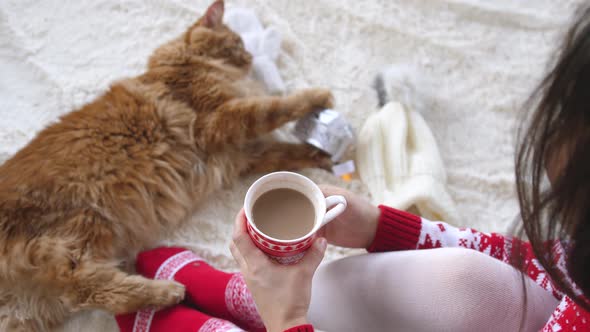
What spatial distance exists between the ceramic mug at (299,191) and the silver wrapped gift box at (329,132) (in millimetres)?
695

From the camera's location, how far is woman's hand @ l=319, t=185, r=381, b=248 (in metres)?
0.84

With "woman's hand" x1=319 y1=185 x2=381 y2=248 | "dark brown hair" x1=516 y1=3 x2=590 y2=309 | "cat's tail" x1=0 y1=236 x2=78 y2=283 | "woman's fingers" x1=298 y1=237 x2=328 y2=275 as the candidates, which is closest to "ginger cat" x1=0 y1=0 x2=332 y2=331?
"cat's tail" x1=0 y1=236 x2=78 y2=283

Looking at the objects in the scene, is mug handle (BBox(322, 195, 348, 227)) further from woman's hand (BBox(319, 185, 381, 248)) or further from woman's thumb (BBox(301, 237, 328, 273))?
woman's hand (BBox(319, 185, 381, 248))

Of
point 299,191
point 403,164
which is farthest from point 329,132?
point 299,191

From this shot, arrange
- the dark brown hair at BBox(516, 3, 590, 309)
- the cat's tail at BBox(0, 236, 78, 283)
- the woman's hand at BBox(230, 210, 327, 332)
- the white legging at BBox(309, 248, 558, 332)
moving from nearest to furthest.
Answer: the dark brown hair at BBox(516, 3, 590, 309)
the woman's hand at BBox(230, 210, 327, 332)
the white legging at BBox(309, 248, 558, 332)
the cat's tail at BBox(0, 236, 78, 283)

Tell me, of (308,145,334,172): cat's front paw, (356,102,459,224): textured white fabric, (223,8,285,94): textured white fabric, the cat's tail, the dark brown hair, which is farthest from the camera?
(223,8,285,94): textured white fabric

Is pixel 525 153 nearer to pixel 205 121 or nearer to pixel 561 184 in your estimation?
pixel 561 184

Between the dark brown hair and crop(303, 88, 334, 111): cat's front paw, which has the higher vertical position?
the dark brown hair

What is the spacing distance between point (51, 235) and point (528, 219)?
106cm

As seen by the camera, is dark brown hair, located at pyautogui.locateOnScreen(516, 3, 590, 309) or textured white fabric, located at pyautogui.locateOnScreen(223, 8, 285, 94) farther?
textured white fabric, located at pyautogui.locateOnScreen(223, 8, 285, 94)

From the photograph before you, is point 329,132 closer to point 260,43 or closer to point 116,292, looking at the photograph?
point 260,43

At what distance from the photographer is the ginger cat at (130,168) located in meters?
1.03

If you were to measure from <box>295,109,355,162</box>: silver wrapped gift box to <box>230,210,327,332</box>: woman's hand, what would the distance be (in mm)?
700

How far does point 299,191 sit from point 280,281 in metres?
0.14
